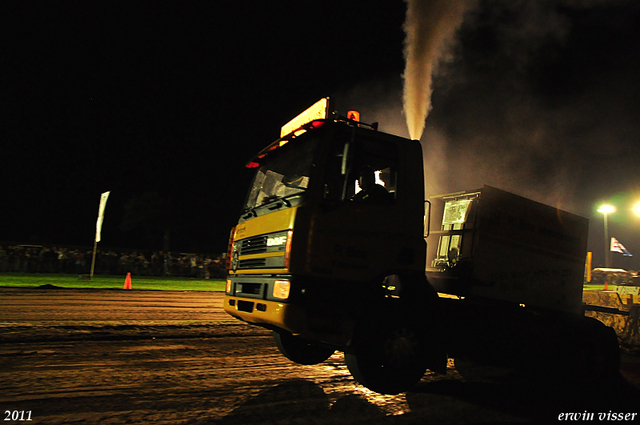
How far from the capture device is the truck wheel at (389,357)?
14.7 ft

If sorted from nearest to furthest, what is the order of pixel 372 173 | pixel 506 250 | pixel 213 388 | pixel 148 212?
1. pixel 213 388
2. pixel 372 173
3. pixel 506 250
4. pixel 148 212

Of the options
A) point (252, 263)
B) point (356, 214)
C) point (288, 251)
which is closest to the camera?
point (288, 251)

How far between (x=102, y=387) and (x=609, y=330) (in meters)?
7.16

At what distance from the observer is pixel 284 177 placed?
5.23 meters

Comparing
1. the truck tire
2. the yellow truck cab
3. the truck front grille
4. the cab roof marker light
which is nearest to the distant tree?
the truck front grille

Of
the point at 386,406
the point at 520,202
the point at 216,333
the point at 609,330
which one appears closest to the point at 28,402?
the point at 386,406

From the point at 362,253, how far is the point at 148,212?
46.0 m

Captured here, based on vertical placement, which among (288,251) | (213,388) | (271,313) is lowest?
(213,388)

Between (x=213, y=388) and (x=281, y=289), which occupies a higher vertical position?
(x=281, y=289)

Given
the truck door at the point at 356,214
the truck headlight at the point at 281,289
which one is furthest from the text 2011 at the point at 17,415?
the truck door at the point at 356,214

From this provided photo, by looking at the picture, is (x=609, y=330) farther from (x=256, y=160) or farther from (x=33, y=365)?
(x=33, y=365)

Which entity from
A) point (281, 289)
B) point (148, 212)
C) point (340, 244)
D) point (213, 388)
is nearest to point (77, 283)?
point (213, 388)

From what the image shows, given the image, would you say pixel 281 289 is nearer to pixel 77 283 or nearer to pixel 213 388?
pixel 213 388

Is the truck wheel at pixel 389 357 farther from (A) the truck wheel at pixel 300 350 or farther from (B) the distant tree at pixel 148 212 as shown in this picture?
(B) the distant tree at pixel 148 212
